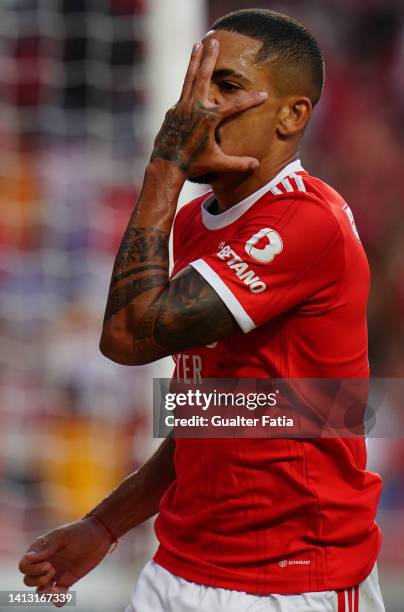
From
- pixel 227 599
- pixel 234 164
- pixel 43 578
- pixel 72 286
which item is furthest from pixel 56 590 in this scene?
pixel 72 286

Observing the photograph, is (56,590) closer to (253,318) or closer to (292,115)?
(253,318)

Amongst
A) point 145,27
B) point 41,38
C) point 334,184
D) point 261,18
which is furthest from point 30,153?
point 261,18

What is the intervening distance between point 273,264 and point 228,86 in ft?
1.35

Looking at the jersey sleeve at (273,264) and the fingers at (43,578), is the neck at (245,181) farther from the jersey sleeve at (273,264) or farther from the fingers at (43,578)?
the fingers at (43,578)

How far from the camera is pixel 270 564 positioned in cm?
224

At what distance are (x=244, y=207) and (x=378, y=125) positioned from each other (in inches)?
144

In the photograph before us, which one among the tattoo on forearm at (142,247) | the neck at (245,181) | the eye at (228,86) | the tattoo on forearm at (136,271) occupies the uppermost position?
Answer: the eye at (228,86)

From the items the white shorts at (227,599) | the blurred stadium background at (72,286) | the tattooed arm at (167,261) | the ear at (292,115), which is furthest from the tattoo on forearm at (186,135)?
the blurred stadium background at (72,286)

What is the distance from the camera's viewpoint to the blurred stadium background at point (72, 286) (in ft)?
15.7

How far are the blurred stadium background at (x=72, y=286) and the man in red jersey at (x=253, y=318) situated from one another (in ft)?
7.05

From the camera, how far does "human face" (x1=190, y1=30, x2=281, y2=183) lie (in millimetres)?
2297

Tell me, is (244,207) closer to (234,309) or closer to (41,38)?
(234,309)

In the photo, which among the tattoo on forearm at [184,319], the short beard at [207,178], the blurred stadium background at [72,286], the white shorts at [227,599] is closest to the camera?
the tattoo on forearm at [184,319]

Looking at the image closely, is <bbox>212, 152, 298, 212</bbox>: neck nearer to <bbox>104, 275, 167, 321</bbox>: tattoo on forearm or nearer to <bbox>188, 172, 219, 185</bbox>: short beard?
<bbox>188, 172, 219, 185</bbox>: short beard
